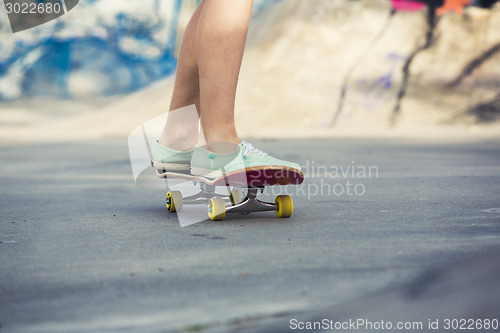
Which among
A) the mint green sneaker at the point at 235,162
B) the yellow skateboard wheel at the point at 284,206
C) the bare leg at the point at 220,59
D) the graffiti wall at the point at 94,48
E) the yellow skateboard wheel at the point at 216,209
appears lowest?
the graffiti wall at the point at 94,48

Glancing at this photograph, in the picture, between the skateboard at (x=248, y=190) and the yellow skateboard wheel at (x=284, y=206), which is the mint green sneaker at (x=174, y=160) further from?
the yellow skateboard wheel at (x=284, y=206)

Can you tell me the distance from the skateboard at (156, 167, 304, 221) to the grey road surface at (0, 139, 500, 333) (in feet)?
0.19

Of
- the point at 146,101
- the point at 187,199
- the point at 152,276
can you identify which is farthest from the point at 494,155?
the point at 146,101

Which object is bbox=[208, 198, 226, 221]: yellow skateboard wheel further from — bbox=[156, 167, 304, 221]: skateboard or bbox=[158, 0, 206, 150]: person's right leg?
bbox=[158, 0, 206, 150]: person's right leg

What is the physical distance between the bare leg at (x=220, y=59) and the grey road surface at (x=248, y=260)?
372 millimetres

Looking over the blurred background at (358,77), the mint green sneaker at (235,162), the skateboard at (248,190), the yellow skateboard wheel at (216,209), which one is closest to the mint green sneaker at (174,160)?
the skateboard at (248,190)

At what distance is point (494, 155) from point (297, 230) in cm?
454

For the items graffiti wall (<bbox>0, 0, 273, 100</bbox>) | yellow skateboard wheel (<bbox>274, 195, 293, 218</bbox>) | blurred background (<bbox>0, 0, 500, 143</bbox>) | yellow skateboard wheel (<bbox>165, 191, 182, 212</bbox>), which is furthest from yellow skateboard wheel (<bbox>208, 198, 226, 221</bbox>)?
graffiti wall (<bbox>0, 0, 273, 100</bbox>)

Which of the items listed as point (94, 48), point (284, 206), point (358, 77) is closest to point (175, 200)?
point (284, 206)

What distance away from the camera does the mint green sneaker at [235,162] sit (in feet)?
8.68

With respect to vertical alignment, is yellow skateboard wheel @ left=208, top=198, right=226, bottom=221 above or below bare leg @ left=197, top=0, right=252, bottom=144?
below

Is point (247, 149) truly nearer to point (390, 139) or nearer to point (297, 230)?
point (297, 230)

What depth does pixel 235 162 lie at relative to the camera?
2.68 meters

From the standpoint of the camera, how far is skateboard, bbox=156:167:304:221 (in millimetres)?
2645
